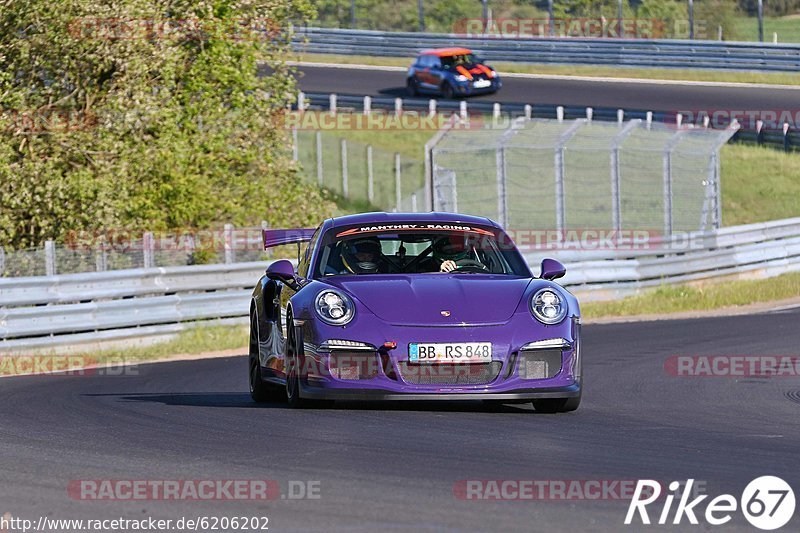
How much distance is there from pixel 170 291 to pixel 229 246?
4.93 ft

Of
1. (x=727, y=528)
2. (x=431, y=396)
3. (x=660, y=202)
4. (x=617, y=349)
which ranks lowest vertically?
(x=660, y=202)

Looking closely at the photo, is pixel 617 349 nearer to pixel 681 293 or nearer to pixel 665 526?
pixel 681 293

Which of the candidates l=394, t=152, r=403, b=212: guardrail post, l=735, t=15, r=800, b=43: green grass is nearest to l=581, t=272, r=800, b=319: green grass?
l=394, t=152, r=403, b=212: guardrail post

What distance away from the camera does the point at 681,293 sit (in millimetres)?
23922

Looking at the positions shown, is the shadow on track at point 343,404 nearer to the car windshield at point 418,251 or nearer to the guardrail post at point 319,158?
the car windshield at point 418,251

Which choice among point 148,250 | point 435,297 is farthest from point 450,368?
point 148,250

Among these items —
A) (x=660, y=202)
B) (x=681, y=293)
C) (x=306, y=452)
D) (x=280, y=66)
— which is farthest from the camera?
(x=660, y=202)

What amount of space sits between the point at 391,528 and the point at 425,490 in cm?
79

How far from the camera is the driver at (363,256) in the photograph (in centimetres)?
1005

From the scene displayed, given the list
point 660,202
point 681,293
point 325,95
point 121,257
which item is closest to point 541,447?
point 121,257

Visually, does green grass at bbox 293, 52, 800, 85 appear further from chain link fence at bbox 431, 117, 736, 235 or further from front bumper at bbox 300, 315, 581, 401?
front bumper at bbox 300, 315, 581, 401

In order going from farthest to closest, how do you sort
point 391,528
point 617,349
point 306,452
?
point 617,349 < point 306,452 < point 391,528

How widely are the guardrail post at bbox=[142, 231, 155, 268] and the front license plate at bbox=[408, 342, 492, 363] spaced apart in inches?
420

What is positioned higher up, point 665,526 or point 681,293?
point 665,526
